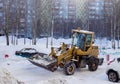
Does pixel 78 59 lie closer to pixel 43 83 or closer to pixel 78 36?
pixel 78 36

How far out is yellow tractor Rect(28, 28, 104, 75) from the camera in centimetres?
1845

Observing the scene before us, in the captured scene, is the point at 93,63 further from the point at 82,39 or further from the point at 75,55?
the point at 82,39

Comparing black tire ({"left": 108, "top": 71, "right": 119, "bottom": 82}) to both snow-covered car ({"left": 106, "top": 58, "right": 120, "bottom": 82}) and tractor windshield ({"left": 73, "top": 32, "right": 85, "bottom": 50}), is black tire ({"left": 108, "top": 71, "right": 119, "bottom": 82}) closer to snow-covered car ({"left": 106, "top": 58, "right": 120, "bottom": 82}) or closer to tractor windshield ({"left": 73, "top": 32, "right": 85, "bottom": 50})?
snow-covered car ({"left": 106, "top": 58, "right": 120, "bottom": 82})

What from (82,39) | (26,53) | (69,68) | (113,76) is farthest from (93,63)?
(26,53)

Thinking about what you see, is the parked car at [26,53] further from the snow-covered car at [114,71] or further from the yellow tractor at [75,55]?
the snow-covered car at [114,71]

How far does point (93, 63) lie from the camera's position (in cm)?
1980

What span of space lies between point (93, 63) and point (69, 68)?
2.30 m

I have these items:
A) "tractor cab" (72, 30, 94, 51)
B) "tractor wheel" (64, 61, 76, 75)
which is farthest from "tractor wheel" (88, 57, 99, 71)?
"tractor wheel" (64, 61, 76, 75)

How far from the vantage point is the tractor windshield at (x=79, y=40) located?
64.8ft

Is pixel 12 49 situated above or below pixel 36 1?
below

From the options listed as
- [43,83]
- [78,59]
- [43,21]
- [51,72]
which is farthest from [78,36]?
[43,21]

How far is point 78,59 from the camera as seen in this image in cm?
1948

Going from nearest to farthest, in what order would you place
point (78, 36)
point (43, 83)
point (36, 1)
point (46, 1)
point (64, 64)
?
1. point (43, 83)
2. point (64, 64)
3. point (78, 36)
4. point (36, 1)
5. point (46, 1)

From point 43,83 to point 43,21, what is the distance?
5052 centimetres
